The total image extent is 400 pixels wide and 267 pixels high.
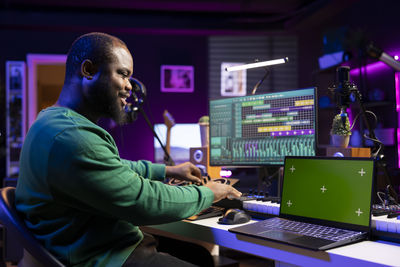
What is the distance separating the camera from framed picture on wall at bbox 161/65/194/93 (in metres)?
5.51

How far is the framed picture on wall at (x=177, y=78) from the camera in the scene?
551 cm

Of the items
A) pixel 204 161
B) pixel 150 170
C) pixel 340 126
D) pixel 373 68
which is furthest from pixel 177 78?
pixel 150 170

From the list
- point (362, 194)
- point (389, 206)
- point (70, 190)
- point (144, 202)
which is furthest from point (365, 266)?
point (70, 190)

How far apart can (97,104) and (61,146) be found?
0.88ft

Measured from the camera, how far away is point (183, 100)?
5.57 metres

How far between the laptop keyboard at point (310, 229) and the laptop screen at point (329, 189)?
1.7 inches

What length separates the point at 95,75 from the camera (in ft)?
3.63

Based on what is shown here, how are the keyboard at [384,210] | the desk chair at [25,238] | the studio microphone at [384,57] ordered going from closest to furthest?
the desk chair at [25,238], the keyboard at [384,210], the studio microphone at [384,57]

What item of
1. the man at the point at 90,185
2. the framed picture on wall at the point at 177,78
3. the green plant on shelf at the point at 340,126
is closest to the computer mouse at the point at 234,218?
the man at the point at 90,185

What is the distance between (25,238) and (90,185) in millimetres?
208

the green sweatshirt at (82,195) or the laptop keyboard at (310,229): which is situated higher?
the green sweatshirt at (82,195)

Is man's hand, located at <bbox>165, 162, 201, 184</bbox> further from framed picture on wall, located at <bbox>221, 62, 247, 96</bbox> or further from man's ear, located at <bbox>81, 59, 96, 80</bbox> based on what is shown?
framed picture on wall, located at <bbox>221, 62, 247, 96</bbox>

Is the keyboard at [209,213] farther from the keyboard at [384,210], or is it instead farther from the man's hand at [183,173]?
the keyboard at [384,210]

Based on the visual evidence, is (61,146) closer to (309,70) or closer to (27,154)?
(27,154)
